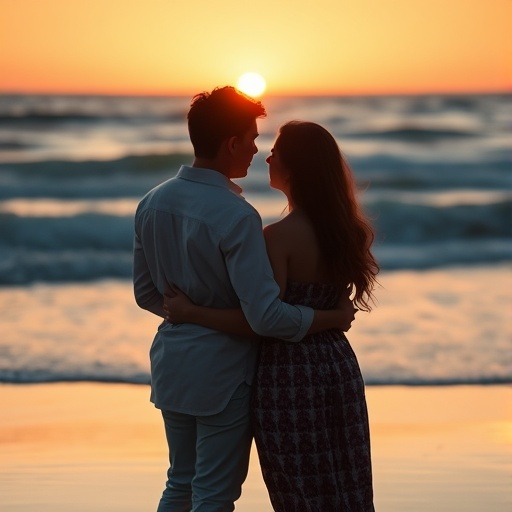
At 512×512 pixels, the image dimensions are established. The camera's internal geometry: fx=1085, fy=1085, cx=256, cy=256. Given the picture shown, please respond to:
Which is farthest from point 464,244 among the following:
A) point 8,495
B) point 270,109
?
point 270,109

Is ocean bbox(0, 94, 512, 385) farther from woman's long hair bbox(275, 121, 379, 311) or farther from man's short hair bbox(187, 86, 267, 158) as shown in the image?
man's short hair bbox(187, 86, 267, 158)

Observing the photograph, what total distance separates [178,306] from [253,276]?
0.87ft

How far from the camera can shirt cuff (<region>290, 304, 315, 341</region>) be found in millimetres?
2938

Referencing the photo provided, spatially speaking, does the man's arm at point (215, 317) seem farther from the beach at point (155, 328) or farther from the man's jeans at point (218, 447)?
the beach at point (155, 328)

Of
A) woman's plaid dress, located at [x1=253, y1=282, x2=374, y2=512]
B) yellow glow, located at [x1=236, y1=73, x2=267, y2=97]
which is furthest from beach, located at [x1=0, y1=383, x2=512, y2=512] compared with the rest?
yellow glow, located at [x1=236, y1=73, x2=267, y2=97]

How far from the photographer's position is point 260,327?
9.35 feet

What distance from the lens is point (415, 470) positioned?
451cm

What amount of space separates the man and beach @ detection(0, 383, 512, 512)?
110 centimetres

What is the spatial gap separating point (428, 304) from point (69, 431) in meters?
4.37

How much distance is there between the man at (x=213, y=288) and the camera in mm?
2840

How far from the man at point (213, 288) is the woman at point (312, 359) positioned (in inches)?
2.8

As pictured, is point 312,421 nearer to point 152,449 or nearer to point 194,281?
point 194,281

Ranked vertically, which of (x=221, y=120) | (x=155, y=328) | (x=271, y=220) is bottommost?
(x=271, y=220)

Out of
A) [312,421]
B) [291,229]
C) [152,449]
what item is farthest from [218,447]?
[152,449]
